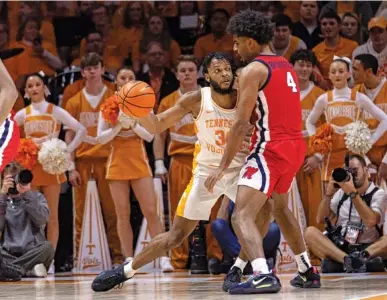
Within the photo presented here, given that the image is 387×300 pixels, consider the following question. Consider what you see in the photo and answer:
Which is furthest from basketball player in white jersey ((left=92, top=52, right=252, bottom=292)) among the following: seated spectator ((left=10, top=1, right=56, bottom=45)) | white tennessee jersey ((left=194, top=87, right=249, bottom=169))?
seated spectator ((left=10, top=1, right=56, bottom=45))

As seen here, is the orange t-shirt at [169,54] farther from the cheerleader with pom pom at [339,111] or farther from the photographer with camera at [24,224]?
the photographer with camera at [24,224]

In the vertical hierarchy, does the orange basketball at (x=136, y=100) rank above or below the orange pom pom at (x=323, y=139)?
above

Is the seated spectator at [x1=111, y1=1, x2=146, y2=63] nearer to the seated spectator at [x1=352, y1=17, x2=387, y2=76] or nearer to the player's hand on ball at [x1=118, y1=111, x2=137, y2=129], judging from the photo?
the player's hand on ball at [x1=118, y1=111, x2=137, y2=129]

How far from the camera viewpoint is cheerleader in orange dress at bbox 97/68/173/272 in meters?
10.7

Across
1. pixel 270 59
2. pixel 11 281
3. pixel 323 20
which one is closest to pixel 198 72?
pixel 323 20

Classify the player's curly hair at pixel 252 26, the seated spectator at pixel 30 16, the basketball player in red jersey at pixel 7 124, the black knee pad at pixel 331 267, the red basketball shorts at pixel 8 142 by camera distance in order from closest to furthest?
1. the basketball player in red jersey at pixel 7 124
2. the red basketball shorts at pixel 8 142
3. the player's curly hair at pixel 252 26
4. the black knee pad at pixel 331 267
5. the seated spectator at pixel 30 16

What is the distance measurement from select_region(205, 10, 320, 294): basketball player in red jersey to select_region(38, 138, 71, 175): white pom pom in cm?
393

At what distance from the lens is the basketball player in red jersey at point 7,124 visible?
18.8 ft

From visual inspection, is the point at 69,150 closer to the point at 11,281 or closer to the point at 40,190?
the point at 40,190

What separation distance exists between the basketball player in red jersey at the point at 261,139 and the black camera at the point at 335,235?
2.70 metres

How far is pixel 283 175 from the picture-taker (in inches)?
281

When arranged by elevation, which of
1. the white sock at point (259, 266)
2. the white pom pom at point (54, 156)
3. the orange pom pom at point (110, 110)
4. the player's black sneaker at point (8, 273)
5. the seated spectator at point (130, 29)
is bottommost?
the player's black sneaker at point (8, 273)

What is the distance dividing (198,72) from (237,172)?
4.11 m

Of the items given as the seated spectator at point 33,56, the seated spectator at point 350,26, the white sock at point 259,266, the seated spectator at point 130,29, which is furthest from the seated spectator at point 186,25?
the white sock at point 259,266
